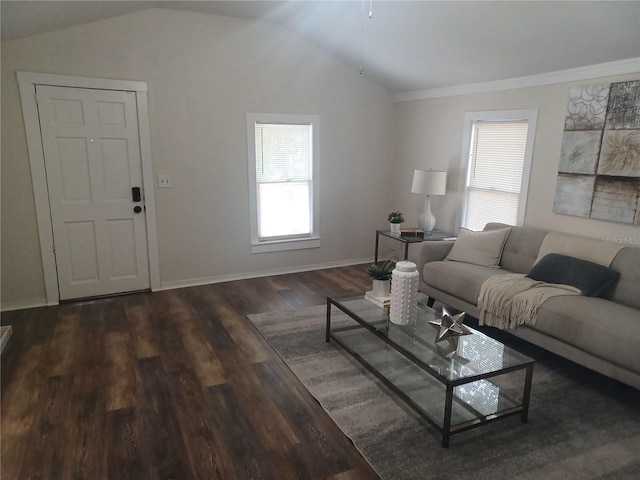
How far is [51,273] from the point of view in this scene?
398 cm

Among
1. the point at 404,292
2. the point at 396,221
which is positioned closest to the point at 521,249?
the point at 396,221

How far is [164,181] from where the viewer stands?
4266mm

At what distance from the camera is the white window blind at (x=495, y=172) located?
3957mm

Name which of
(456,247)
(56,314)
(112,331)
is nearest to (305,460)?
(112,331)

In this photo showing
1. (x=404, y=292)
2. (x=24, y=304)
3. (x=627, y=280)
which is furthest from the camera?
(x=24, y=304)

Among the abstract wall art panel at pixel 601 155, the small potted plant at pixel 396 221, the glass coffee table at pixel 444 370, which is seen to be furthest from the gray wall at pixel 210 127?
the abstract wall art panel at pixel 601 155

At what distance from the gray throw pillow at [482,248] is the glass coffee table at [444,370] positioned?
102 cm

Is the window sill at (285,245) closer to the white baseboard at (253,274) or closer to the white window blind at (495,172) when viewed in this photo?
the white baseboard at (253,274)

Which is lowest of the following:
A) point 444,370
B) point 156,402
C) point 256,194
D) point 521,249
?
point 156,402

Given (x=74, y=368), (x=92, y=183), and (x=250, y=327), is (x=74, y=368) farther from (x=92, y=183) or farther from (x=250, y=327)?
(x=92, y=183)

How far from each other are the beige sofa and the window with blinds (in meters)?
0.28

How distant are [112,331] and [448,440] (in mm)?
2660

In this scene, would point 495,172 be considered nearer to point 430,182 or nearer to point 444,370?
point 430,182

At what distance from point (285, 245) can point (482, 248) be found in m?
2.19
